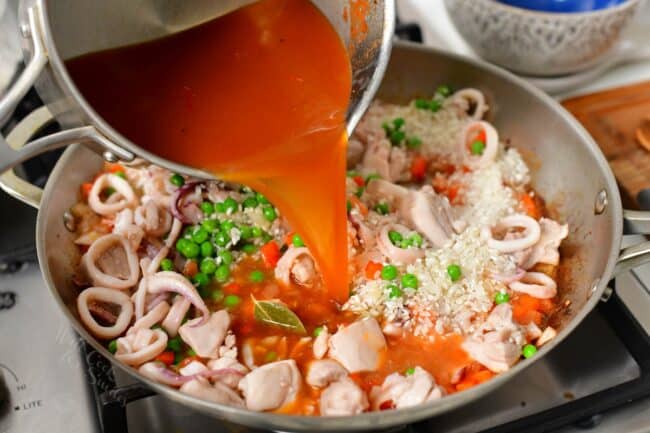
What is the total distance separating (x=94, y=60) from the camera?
1615 millimetres

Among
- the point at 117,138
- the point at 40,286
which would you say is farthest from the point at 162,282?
the point at 117,138

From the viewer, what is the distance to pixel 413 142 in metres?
2.39

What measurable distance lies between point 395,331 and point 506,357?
30 cm

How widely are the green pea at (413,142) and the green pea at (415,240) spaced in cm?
47

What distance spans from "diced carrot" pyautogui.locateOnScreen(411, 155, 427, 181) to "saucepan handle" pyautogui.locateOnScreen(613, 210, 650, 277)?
0.72 meters

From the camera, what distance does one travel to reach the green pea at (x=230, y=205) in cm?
210

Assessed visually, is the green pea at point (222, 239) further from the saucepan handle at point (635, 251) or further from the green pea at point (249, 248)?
the saucepan handle at point (635, 251)

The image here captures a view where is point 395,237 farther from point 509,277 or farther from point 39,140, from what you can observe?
point 39,140

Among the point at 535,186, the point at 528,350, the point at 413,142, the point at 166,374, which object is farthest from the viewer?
the point at 413,142

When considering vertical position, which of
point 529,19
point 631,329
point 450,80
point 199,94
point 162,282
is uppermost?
point 199,94

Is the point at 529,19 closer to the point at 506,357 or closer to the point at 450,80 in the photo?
the point at 450,80

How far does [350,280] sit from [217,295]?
40cm

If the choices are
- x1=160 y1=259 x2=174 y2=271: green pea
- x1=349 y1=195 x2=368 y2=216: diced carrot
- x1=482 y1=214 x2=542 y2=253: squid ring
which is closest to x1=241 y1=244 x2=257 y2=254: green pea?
x1=160 y1=259 x2=174 y2=271: green pea

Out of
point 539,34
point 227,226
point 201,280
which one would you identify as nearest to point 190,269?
point 201,280
